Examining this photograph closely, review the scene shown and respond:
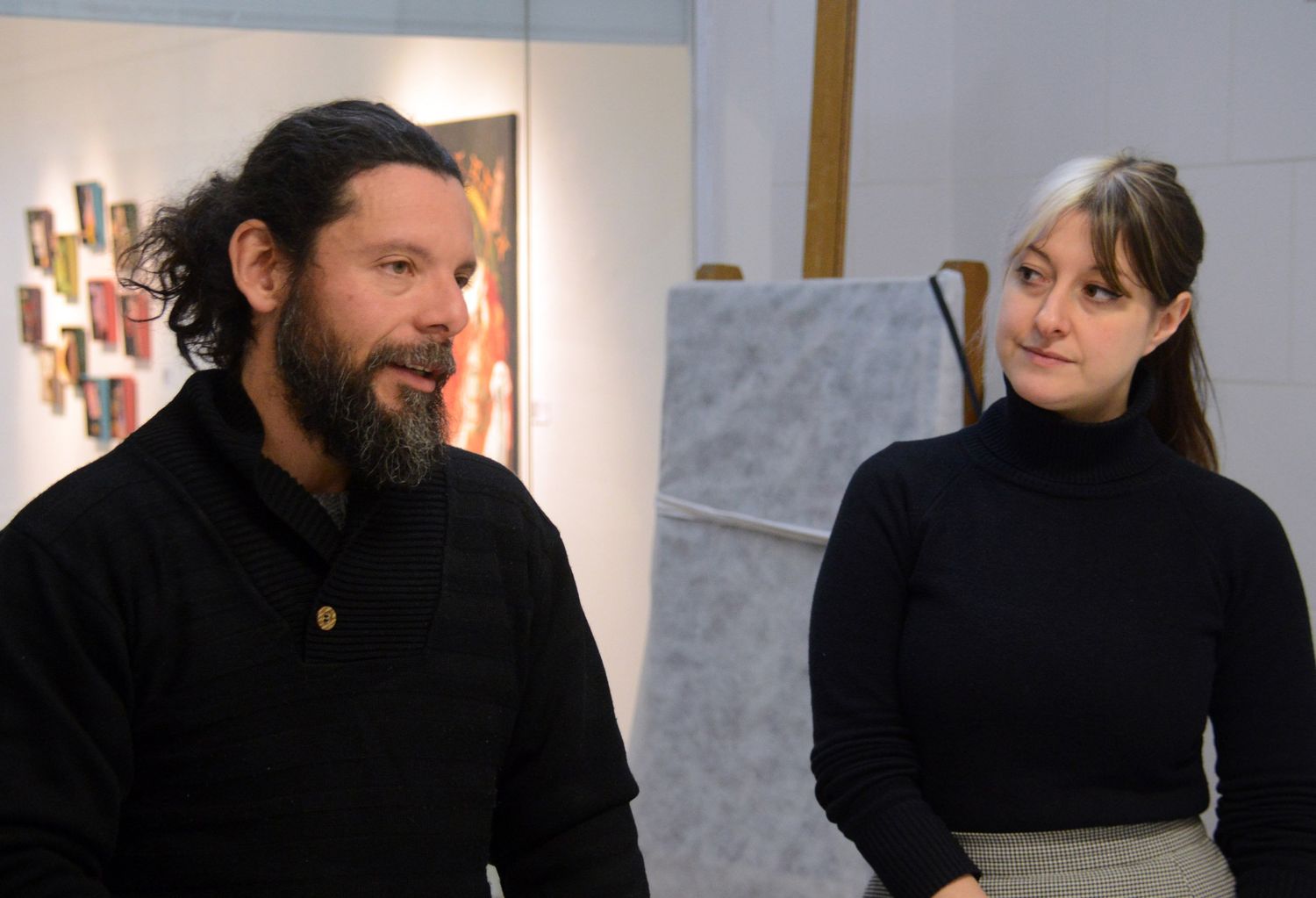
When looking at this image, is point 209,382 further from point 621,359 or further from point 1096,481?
A: point 621,359

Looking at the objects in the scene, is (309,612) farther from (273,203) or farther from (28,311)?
(28,311)

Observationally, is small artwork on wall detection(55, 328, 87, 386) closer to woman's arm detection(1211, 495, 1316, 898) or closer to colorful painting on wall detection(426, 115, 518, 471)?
colorful painting on wall detection(426, 115, 518, 471)

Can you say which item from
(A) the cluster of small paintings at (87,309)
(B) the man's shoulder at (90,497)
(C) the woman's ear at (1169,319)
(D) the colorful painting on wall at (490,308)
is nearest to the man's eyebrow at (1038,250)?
(C) the woman's ear at (1169,319)

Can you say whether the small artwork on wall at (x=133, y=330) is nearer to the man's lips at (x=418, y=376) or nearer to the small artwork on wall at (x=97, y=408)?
the small artwork on wall at (x=97, y=408)

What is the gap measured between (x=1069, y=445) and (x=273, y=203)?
0.84 metres

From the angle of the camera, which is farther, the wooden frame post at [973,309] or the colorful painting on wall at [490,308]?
the colorful painting on wall at [490,308]

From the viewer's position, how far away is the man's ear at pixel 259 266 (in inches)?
49.6

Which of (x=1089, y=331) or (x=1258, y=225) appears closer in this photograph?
(x=1089, y=331)

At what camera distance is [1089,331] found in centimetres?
142

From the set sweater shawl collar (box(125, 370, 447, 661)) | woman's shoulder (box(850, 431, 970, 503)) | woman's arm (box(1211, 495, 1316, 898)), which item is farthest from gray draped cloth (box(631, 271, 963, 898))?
sweater shawl collar (box(125, 370, 447, 661))

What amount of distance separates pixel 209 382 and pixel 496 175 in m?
2.03

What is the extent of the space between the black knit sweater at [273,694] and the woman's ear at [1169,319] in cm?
71

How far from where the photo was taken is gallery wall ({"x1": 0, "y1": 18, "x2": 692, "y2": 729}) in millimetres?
2545

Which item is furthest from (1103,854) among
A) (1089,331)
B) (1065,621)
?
(1089,331)
